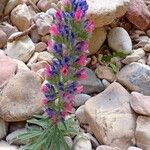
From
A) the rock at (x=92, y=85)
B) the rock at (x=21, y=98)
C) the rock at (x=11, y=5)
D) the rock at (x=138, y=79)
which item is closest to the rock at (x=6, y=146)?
the rock at (x=21, y=98)

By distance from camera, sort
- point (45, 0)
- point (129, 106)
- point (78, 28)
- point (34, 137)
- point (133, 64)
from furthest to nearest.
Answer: point (45, 0) → point (133, 64) → point (129, 106) → point (34, 137) → point (78, 28)

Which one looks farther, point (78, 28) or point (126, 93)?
point (126, 93)

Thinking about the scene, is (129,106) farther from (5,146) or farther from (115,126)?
(5,146)

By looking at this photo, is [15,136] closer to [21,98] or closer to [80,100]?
[21,98]

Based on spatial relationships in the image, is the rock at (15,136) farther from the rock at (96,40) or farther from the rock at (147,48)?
the rock at (147,48)

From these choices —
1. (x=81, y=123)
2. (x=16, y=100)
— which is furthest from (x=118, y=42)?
(x=16, y=100)

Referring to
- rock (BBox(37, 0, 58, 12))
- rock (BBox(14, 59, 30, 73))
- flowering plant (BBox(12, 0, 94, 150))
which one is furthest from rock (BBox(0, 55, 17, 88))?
rock (BBox(37, 0, 58, 12))

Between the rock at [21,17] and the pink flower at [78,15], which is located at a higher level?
the pink flower at [78,15]
